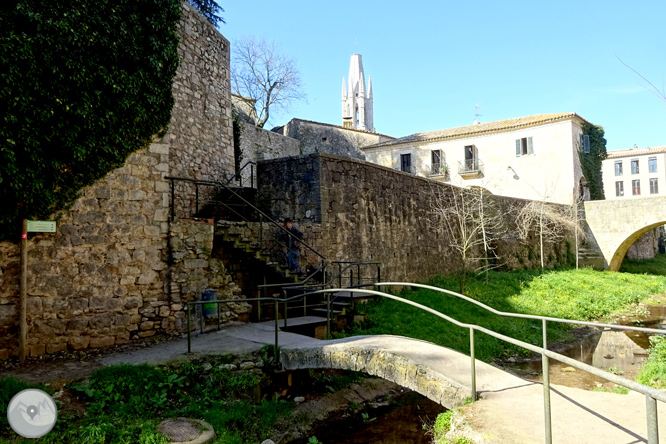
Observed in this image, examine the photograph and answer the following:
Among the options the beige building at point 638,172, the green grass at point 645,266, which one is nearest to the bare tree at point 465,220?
the green grass at point 645,266

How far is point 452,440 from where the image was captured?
4164 mm

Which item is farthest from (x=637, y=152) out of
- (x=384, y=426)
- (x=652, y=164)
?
(x=384, y=426)

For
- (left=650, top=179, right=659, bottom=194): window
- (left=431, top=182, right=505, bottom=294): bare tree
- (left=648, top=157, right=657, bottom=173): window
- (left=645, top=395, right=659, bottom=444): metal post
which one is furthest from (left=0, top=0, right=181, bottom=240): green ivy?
(left=648, top=157, right=657, bottom=173): window

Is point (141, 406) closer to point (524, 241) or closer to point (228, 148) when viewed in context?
point (228, 148)

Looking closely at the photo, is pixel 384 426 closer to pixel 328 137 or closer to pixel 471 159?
pixel 328 137

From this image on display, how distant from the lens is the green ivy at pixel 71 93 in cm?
649

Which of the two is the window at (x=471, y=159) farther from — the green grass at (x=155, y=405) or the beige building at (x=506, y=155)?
the green grass at (x=155, y=405)

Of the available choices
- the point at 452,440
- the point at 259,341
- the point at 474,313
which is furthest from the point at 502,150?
the point at 452,440

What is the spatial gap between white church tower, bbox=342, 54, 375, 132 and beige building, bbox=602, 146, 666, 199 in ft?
109

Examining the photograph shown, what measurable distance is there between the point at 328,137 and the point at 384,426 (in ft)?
76.7

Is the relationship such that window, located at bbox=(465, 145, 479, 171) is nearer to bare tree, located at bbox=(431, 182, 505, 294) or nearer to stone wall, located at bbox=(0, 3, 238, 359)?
bare tree, located at bbox=(431, 182, 505, 294)

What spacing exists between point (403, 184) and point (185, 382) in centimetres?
964

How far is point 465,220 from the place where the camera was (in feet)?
56.6

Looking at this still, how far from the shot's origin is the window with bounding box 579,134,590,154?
2691 centimetres
